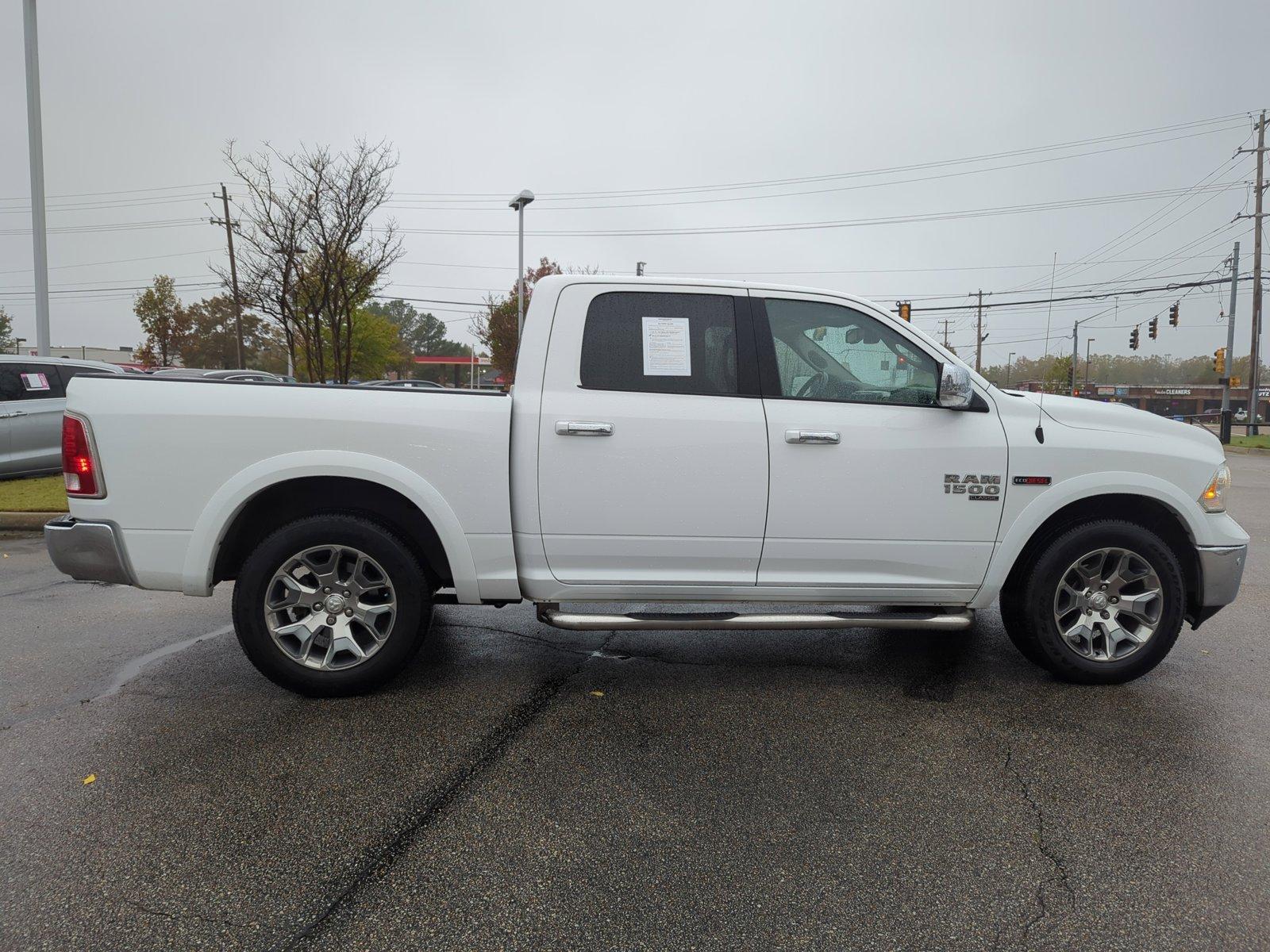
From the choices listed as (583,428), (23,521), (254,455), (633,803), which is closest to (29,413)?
(23,521)

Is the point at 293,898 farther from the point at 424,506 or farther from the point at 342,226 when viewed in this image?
the point at 342,226

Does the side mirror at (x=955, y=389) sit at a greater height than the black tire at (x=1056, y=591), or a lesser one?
greater

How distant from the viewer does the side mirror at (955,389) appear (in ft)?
12.5

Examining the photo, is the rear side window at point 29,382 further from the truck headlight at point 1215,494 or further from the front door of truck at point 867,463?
the truck headlight at point 1215,494

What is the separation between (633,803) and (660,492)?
1.42 metres

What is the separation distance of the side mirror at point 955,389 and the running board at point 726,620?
1.06 m

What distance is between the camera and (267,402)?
3.74 metres

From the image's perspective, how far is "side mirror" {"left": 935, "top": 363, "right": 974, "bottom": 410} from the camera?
3.81 metres

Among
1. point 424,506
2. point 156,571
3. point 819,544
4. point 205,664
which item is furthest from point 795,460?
point 205,664

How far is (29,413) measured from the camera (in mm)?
10430

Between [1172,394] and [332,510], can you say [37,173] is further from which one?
[1172,394]

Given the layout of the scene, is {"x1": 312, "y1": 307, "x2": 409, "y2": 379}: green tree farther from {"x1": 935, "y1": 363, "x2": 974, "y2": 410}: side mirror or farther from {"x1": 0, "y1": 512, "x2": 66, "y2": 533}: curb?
{"x1": 935, "y1": 363, "x2": 974, "y2": 410}: side mirror

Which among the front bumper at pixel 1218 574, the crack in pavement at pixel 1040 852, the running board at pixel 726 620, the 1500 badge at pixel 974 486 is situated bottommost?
the crack in pavement at pixel 1040 852

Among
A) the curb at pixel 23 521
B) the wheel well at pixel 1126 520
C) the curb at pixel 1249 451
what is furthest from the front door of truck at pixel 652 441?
the curb at pixel 1249 451
